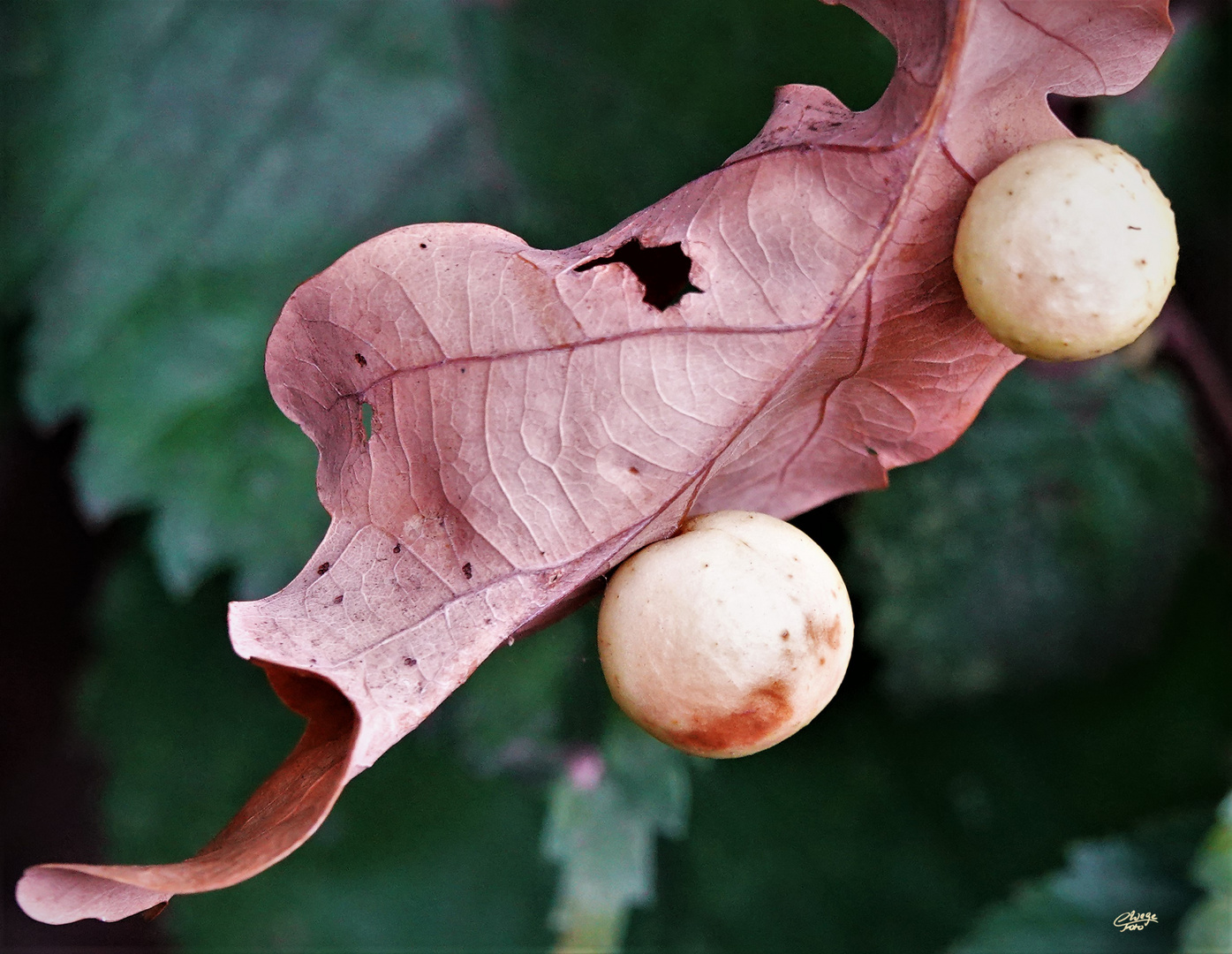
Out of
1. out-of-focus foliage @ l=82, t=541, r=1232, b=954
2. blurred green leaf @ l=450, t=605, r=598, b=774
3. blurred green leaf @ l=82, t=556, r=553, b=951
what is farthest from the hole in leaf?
blurred green leaf @ l=82, t=556, r=553, b=951

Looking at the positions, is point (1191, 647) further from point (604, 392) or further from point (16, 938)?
point (16, 938)

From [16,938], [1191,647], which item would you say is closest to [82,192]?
[16,938]

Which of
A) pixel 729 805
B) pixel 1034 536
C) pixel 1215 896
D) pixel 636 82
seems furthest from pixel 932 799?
pixel 636 82

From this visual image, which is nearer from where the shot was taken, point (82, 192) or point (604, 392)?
point (604, 392)

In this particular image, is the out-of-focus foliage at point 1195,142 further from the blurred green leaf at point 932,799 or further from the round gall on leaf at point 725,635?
the round gall on leaf at point 725,635

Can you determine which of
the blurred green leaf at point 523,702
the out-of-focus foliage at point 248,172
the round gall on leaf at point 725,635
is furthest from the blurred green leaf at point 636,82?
the round gall on leaf at point 725,635

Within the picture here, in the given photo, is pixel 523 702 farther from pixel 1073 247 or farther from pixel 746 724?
pixel 1073 247
